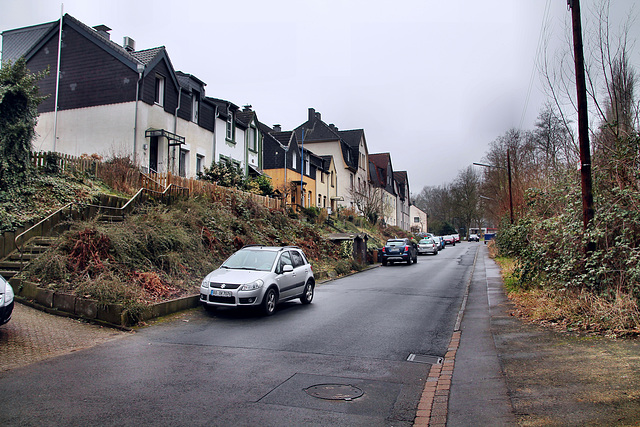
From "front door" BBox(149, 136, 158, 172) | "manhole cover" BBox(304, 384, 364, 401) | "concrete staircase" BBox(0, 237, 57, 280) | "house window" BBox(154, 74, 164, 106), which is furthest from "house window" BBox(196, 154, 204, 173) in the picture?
"manhole cover" BBox(304, 384, 364, 401)

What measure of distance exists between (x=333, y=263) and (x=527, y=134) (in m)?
28.5

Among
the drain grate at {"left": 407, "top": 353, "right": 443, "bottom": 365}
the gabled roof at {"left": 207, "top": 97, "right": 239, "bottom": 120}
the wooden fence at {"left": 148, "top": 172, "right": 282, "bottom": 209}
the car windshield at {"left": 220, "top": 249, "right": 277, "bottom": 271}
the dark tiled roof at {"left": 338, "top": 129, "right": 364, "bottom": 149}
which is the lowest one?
the drain grate at {"left": 407, "top": 353, "right": 443, "bottom": 365}

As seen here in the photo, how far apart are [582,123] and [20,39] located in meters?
29.1

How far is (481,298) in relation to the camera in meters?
14.6

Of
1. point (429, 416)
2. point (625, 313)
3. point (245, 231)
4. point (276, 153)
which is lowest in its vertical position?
point (429, 416)

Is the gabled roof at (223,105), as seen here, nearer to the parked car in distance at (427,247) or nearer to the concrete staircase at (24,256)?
the concrete staircase at (24,256)

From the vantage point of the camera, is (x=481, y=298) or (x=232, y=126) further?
(x=232, y=126)

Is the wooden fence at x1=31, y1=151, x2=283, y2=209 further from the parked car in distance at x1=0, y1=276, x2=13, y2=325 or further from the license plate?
the parked car in distance at x1=0, y1=276, x2=13, y2=325

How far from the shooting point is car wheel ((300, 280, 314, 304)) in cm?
1330

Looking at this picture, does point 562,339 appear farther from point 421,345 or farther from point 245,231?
point 245,231

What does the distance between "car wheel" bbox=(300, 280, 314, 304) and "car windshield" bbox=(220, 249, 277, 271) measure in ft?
5.36

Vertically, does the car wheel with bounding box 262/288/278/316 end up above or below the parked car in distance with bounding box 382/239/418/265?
below

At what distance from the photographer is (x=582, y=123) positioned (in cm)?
1027

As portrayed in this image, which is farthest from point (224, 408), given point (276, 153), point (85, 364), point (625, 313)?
point (276, 153)
